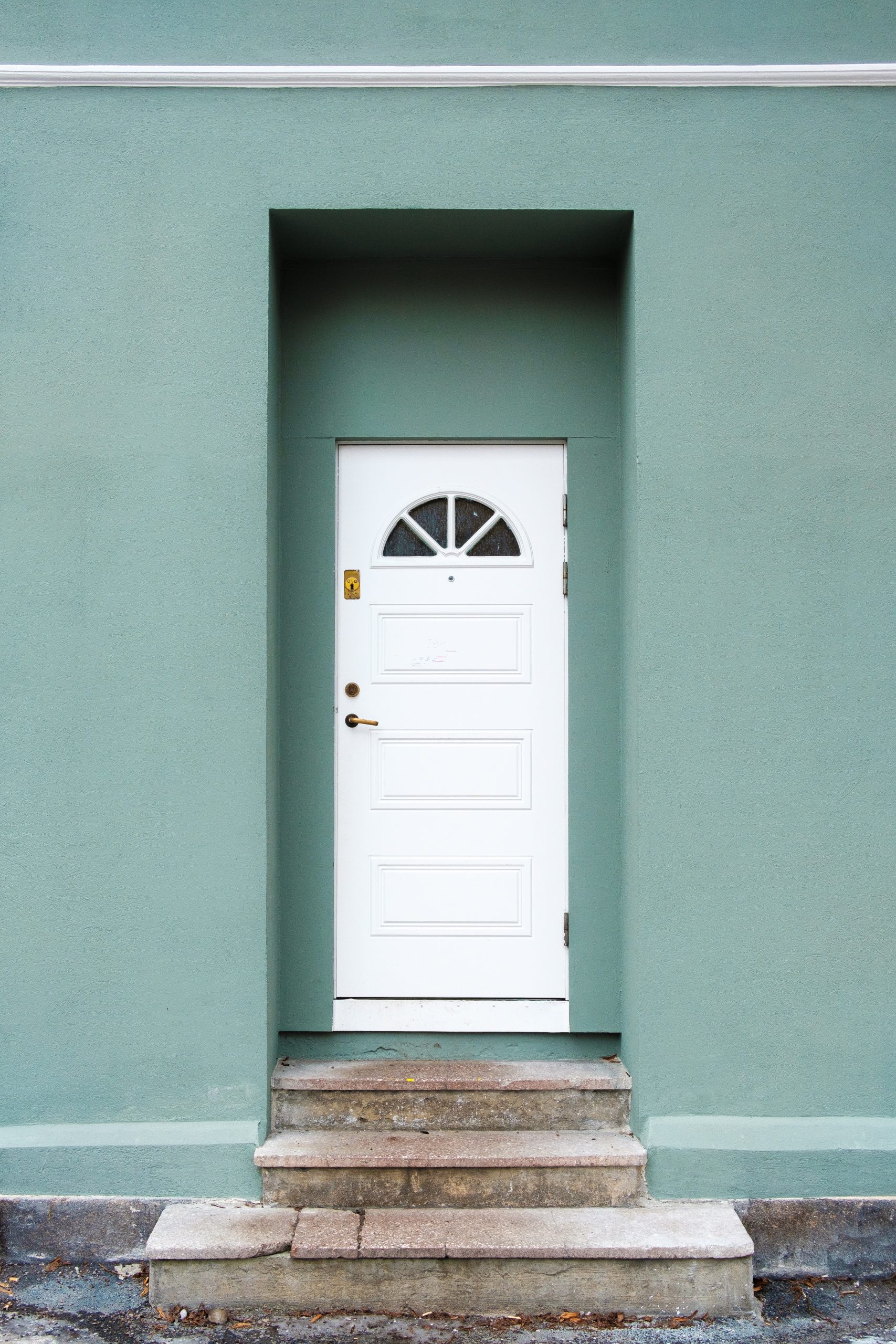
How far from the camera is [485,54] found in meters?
3.39

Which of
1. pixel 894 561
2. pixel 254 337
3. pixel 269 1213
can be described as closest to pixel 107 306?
pixel 254 337

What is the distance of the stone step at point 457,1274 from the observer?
2969 millimetres

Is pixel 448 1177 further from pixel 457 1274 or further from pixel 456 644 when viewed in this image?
pixel 456 644

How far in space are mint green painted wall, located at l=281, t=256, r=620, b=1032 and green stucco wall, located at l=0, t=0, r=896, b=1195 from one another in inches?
13.2

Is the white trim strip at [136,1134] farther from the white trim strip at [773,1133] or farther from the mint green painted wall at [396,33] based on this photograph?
the mint green painted wall at [396,33]

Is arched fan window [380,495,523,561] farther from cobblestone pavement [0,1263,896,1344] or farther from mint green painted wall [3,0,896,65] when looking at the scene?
cobblestone pavement [0,1263,896,1344]

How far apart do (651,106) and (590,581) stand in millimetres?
1674

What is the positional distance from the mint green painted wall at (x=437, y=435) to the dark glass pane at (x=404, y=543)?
24 cm

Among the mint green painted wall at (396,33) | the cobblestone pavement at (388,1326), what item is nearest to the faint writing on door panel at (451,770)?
the cobblestone pavement at (388,1326)

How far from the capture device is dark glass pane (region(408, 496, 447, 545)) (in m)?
3.79

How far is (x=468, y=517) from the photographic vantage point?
379 cm

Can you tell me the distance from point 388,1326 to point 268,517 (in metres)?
2.62

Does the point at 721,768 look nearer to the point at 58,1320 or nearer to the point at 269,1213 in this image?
the point at 269,1213

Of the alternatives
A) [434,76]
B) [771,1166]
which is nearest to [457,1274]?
[771,1166]
